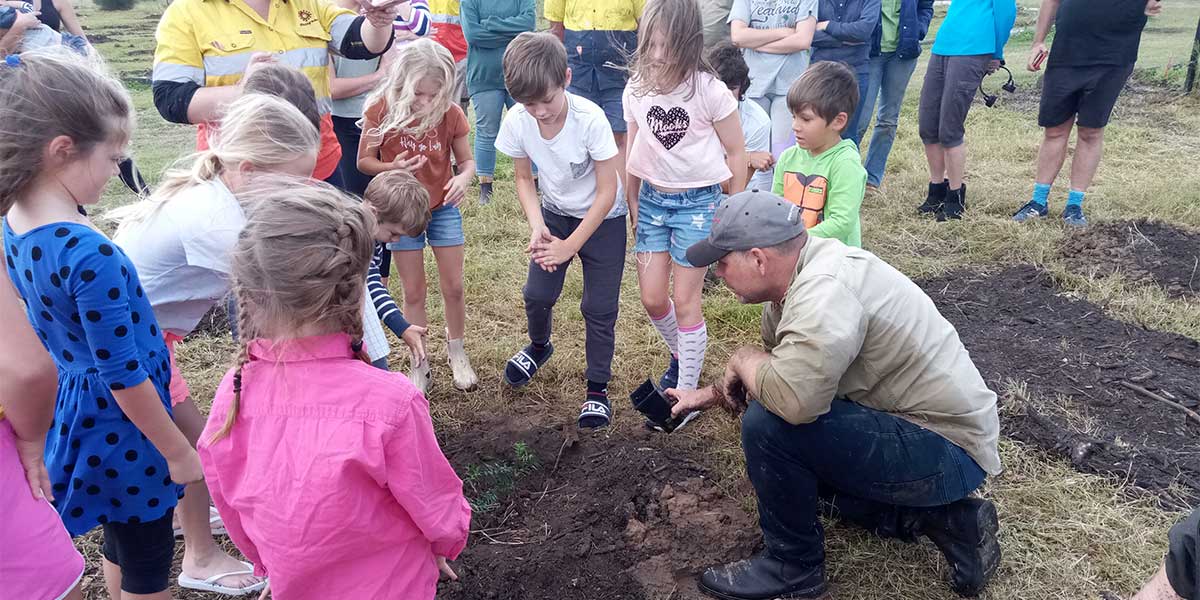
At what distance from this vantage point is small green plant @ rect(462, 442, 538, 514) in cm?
319

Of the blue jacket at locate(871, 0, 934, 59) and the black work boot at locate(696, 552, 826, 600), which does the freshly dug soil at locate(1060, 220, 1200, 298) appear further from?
the black work boot at locate(696, 552, 826, 600)

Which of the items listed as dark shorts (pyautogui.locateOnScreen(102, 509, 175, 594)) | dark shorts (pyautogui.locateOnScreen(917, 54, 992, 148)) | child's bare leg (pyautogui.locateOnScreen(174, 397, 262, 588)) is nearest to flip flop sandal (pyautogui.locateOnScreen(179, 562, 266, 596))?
child's bare leg (pyautogui.locateOnScreen(174, 397, 262, 588))

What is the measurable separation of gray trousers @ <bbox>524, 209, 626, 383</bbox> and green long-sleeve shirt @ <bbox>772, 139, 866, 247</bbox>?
0.78 m

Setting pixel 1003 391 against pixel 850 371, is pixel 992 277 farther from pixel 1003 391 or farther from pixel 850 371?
pixel 850 371

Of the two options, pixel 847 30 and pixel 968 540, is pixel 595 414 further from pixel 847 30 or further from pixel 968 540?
pixel 847 30

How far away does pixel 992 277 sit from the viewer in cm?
516

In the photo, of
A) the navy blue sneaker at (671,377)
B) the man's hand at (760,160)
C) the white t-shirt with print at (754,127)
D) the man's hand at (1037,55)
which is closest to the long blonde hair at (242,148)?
the navy blue sneaker at (671,377)

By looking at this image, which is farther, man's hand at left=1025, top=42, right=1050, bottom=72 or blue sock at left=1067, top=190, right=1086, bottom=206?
man's hand at left=1025, top=42, right=1050, bottom=72

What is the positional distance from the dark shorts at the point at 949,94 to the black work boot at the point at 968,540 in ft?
13.7

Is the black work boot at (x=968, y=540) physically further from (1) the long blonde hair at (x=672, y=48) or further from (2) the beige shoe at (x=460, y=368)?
(2) the beige shoe at (x=460, y=368)

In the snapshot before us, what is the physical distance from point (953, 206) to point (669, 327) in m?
3.45

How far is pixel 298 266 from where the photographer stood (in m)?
1.65

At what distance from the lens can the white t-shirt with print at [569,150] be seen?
3402mm

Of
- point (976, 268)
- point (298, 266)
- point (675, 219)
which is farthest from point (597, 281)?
point (976, 268)
